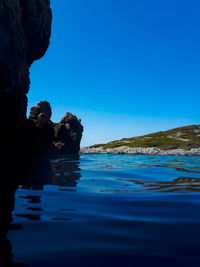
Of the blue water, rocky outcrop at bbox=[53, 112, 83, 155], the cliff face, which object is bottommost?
the blue water

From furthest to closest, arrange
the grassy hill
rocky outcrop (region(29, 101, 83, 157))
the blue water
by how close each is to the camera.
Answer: the grassy hill → rocky outcrop (region(29, 101, 83, 157)) → the blue water

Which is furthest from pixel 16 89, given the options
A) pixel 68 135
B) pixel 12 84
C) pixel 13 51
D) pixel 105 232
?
pixel 68 135

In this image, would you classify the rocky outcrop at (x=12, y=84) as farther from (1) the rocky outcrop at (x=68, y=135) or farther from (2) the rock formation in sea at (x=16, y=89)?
(1) the rocky outcrop at (x=68, y=135)

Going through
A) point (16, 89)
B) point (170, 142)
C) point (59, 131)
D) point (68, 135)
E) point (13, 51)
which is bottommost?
point (68, 135)

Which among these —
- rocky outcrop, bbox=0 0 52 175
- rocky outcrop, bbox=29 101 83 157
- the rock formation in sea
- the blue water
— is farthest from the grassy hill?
the blue water

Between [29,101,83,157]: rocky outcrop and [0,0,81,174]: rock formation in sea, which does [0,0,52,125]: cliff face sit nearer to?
[0,0,81,174]: rock formation in sea

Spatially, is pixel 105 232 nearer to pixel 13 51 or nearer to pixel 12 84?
pixel 12 84

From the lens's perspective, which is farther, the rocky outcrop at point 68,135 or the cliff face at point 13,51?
the rocky outcrop at point 68,135

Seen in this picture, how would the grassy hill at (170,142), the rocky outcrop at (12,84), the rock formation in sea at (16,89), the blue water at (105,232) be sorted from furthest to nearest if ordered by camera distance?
1. the grassy hill at (170,142)
2. the rock formation in sea at (16,89)
3. the rocky outcrop at (12,84)
4. the blue water at (105,232)

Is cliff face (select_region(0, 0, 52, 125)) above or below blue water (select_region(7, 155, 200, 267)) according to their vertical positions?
above

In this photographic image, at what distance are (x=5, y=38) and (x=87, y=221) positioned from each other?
745 inches

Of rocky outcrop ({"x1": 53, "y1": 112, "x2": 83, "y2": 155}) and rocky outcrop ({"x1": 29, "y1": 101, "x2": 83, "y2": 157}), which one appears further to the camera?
rocky outcrop ({"x1": 53, "y1": 112, "x2": 83, "y2": 155})

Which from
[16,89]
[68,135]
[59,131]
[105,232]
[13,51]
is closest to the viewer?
[105,232]

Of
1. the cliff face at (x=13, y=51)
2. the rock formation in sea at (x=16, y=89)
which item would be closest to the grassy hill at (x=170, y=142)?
the rock formation in sea at (x=16, y=89)
